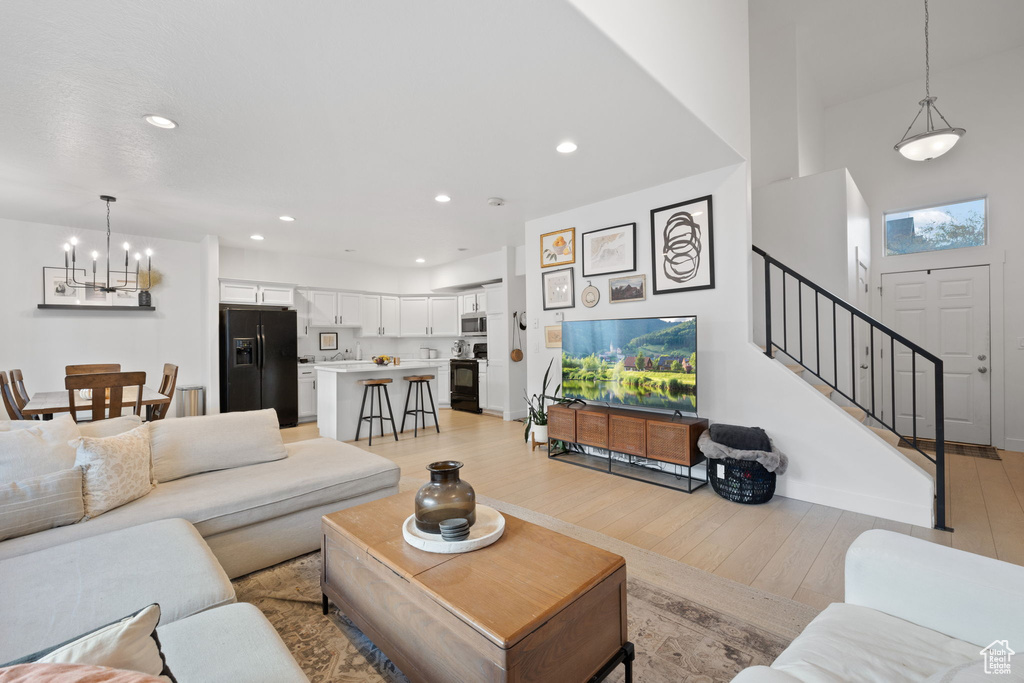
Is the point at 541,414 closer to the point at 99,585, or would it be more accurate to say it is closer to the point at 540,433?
the point at 540,433

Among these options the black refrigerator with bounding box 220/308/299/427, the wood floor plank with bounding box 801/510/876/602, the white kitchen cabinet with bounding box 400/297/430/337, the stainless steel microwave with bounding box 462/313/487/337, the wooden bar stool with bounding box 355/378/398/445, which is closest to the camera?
the wood floor plank with bounding box 801/510/876/602

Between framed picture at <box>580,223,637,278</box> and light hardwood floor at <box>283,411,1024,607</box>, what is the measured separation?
201 centimetres

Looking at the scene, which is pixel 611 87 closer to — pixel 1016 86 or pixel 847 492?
pixel 847 492

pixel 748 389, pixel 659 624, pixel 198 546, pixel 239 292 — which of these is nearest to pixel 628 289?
pixel 748 389

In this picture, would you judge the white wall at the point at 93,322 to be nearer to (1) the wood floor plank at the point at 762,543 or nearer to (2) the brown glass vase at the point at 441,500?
(2) the brown glass vase at the point at 441,500

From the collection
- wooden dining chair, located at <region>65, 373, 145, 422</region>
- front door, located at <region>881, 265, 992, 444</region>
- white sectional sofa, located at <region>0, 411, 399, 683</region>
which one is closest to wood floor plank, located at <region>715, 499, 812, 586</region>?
white sectional sofa, located at <region>0, 411, 399, 683</region>

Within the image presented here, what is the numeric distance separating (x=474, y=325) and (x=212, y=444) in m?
5.32

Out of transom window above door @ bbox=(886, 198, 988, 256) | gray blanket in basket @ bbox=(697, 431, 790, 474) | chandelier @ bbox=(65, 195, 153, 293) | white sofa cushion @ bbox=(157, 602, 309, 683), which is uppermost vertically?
transom window above door @ bbox=(886, 198, 988, 256)

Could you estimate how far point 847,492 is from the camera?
312cm

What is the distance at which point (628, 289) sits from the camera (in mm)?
4344

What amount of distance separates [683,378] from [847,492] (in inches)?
52.5

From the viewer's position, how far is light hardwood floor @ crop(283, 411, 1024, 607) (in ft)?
7.72

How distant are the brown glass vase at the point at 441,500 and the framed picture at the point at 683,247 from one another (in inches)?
119

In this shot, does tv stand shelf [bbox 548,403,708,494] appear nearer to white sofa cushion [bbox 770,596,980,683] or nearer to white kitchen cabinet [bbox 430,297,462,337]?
white sofa cushion [bbox 770,596,980,683]
